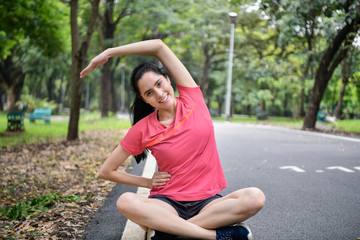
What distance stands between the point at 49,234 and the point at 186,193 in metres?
1.31

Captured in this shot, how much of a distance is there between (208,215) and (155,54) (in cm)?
137

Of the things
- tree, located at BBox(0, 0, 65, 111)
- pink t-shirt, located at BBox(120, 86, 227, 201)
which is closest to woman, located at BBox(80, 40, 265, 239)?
pink t-shirt, located at BBox(120, 86, 227, 201)

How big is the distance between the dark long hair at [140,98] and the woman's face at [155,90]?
4 centimetres

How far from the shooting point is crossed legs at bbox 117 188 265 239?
105 inches

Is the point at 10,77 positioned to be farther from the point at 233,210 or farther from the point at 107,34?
the point at 233,210

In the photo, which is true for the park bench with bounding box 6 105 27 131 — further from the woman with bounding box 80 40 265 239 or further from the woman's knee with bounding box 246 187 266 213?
the woman's knee with bounding box 246 187 266 213

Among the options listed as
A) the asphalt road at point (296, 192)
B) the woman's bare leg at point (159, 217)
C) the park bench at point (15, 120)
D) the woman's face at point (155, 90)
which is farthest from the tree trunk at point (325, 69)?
the woman's bare leg at point (159, 217)

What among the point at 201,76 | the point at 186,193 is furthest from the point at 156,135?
the point at 201,76

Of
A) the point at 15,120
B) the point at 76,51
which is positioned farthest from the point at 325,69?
the point at 15,120

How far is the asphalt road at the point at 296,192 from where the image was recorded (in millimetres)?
3582

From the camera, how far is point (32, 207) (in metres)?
4.20

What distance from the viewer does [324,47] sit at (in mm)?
22719

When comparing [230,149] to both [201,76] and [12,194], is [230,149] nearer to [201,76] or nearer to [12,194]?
[12,194]

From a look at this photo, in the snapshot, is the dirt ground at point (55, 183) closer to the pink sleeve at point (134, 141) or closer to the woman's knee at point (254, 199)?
the pink sleeve at point (134, 141)
